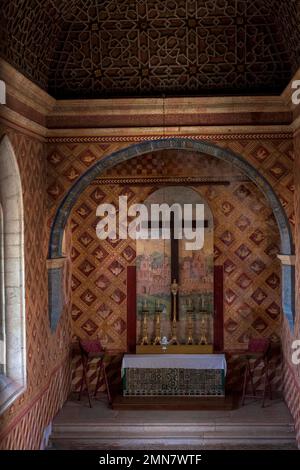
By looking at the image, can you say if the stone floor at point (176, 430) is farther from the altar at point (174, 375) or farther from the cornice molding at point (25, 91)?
the cornice molding at point (25, 91)

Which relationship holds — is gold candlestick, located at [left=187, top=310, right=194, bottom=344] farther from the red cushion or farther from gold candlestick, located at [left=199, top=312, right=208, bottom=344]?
the red cushion

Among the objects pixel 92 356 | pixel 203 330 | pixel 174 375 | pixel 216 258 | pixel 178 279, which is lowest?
pixel 174 375

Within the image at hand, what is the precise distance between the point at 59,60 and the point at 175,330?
14.6 feet

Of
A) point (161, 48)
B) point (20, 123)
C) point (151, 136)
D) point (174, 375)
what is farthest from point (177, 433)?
point (161, 48)

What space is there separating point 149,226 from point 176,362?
7.17 feet

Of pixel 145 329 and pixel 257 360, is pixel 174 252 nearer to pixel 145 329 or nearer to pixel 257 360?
pixel 145 329

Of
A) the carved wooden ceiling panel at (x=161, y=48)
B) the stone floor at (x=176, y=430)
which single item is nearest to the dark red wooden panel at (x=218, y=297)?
the stone floor at (x=176, y=430)

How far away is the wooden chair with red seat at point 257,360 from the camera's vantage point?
9.02 m

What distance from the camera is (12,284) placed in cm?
707

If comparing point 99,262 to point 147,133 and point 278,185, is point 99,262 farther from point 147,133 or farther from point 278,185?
point 278,185

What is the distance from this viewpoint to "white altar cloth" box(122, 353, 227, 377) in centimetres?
927

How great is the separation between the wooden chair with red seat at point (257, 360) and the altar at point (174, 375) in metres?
0.36

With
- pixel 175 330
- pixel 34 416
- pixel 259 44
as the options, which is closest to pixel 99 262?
pixel 175 330

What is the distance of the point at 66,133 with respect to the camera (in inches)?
331
